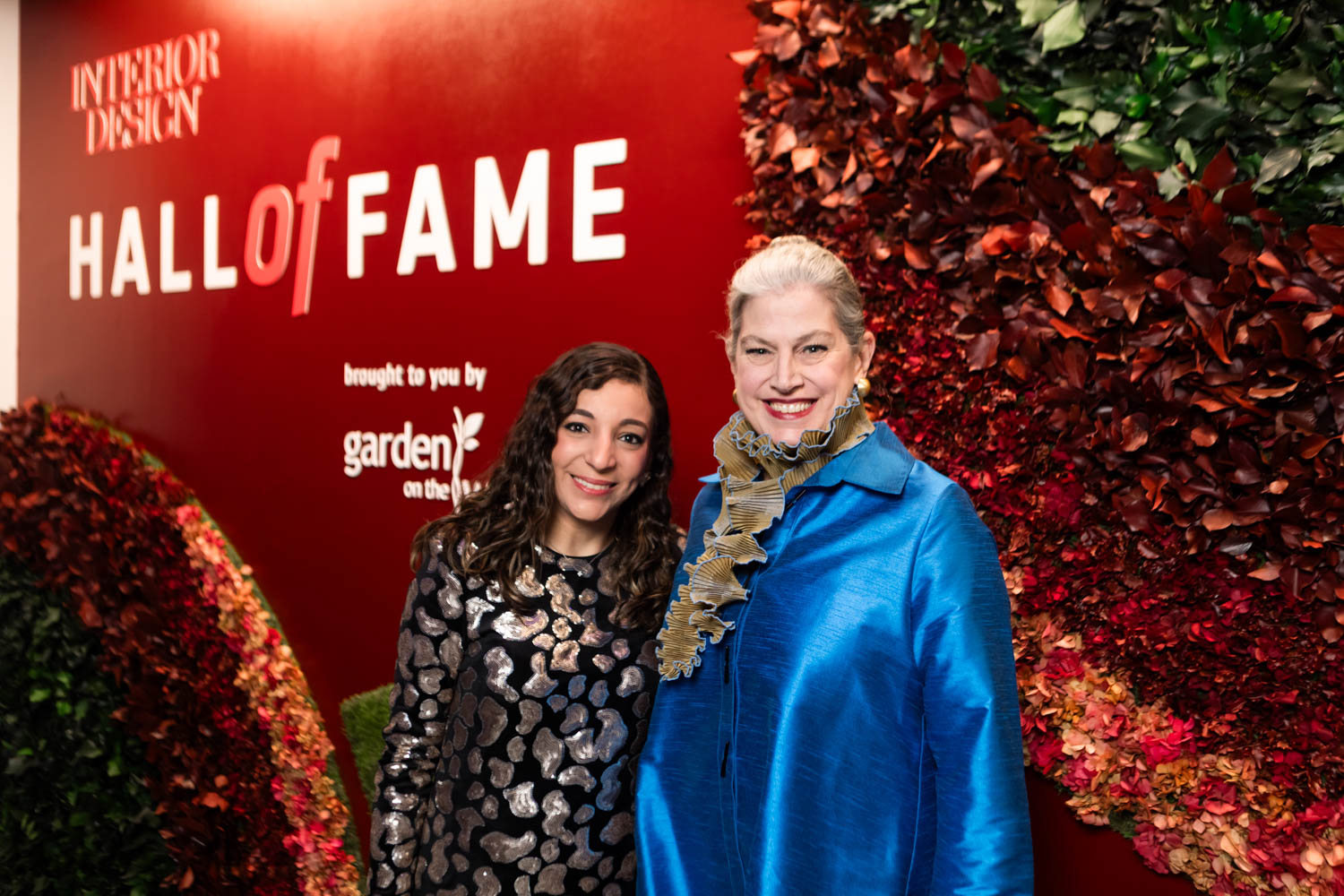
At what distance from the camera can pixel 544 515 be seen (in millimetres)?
1990

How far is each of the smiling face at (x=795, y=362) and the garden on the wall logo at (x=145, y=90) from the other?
117 inches

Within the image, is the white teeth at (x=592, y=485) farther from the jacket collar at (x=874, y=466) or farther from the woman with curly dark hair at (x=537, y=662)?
the jacket collar at (x=874, y=466)

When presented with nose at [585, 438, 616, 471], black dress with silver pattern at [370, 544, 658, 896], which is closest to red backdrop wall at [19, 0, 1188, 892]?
nose at [585, 438, 616, 471]

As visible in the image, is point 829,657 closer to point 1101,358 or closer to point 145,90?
point 1101,358

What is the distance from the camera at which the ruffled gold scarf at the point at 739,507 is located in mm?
1537

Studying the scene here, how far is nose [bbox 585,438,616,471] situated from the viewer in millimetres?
1911

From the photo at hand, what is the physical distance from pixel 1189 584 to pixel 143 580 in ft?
10.5

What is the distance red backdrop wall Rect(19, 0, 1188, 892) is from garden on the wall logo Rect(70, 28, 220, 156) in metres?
0.01

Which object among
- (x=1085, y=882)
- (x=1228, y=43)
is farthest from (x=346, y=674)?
(x=1228, y=43)

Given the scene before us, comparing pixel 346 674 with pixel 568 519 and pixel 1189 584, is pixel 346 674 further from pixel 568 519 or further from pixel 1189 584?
pixel 1189 584

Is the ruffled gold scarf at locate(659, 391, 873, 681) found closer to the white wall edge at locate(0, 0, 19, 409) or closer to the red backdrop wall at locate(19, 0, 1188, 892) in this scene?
the red backdrop wall at locate(19, 0, 1188, 892)

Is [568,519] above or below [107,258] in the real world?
below

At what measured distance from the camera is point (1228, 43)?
6.32ft

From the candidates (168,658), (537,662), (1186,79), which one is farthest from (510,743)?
(168,658)
